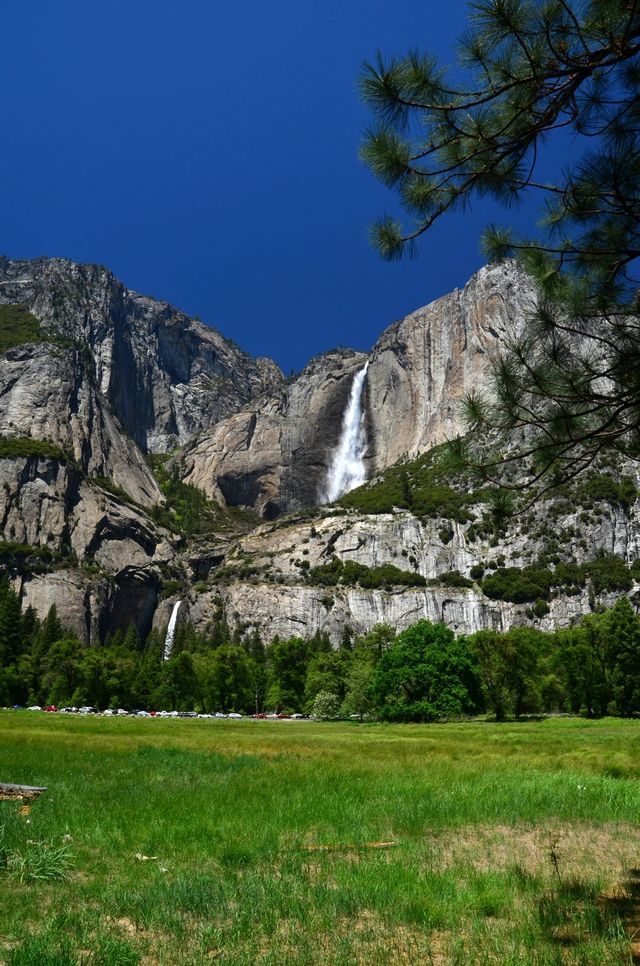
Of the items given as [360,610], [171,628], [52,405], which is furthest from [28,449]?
[360,610]

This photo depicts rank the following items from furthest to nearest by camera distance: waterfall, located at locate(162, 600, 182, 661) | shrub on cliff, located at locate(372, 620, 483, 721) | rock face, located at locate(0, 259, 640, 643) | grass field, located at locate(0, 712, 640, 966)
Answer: waterfall, located at locate(162, 600, 182, 661) < rock face, located at locate(0, 259, 640, 643) < shrub on cliff, located at locate(372, 620, 483, 721) < grass field, located at locate(0, 712, 640, 966)

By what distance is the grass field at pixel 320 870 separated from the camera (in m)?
6.12

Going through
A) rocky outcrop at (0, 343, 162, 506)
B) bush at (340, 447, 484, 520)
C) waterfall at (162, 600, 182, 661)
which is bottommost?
waterfall at (162, 600, 182, 661)

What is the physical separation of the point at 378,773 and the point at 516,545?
140 metres

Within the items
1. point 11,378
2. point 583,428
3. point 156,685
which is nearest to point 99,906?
point 583,428

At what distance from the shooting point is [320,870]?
28.8 feet

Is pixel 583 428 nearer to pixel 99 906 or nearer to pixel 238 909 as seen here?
pixel 238 909

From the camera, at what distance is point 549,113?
30.1ft

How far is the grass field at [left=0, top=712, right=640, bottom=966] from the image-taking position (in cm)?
612

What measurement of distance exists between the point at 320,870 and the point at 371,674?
7585 centimetres

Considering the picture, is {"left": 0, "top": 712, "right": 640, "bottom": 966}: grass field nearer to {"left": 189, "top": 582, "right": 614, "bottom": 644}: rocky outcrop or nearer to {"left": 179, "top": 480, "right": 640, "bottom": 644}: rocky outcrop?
{"left": 189, "top": 582, "right": 614, "bottom": 644}: rocky outcrop

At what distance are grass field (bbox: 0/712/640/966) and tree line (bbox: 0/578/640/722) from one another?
5238 cm

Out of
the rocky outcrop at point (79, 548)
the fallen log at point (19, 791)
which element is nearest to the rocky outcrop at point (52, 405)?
the rocky outcrop at point (79, 548)

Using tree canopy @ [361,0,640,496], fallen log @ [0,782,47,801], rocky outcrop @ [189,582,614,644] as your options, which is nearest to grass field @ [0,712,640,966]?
fallen log @ [0,782,47,801]
